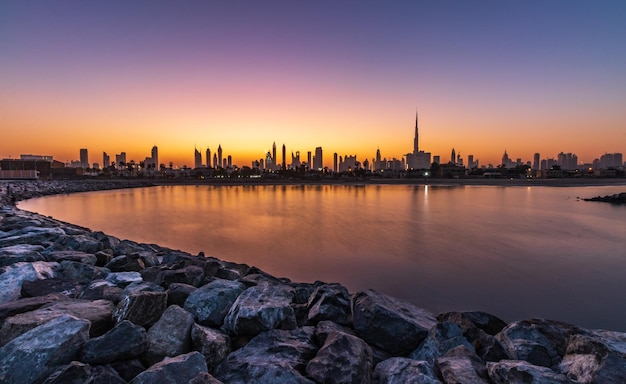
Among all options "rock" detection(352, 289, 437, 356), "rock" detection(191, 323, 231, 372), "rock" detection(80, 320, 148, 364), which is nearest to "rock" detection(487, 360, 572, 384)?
"rock" detection(352, 289, 437, 356)

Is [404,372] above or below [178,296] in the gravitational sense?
below

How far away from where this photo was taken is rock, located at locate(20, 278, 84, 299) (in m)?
4.36

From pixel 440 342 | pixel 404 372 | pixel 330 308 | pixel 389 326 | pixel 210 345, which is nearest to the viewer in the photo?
pixel 404 372

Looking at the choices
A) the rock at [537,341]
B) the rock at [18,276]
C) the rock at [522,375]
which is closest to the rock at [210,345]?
the rock at [522,375]

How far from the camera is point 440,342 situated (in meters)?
3.75

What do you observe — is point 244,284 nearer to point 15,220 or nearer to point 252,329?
point 252,329

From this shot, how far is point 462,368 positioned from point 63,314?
4.13m

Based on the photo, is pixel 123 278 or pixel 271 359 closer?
pixel 271 359

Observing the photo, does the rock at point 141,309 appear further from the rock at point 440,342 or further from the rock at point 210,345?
the rock at point 440,342

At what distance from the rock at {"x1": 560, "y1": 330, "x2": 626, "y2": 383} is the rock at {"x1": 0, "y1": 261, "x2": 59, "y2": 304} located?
269 inches

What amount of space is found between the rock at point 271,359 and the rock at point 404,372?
0.73 meters

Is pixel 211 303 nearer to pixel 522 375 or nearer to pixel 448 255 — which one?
pixel 522 375

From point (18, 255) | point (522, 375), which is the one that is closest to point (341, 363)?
point (522, 375)

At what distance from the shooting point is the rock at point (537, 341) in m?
3.50
